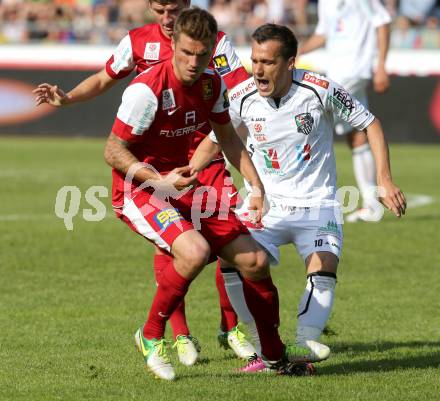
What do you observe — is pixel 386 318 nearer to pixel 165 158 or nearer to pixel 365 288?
pixel 365 288

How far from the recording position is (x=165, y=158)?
6.22 metres

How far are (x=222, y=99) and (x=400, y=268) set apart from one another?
439cm

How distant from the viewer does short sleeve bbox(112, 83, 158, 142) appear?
19.3 ft

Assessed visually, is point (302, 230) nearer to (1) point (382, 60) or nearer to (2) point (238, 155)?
(2) point (238, 155)

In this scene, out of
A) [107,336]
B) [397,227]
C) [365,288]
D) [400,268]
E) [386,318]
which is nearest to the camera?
[107,336]

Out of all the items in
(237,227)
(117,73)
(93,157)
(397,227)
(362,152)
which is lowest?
(93,157)

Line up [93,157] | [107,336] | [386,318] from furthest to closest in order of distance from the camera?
1. [93,157]
2. [386,318]
3. [107,336]

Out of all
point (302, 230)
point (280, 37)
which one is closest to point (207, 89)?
point (280, 37)

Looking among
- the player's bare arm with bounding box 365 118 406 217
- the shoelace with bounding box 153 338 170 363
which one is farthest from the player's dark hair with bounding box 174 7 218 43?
the shoelace with bounding box 153 338 170 363

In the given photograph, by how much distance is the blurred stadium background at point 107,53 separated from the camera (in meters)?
23.0

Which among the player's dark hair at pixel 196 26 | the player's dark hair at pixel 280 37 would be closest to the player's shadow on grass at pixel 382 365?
the player's dark hair at pixel 280 37

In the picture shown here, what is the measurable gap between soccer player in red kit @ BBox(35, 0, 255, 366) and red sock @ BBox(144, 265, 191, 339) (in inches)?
20.8

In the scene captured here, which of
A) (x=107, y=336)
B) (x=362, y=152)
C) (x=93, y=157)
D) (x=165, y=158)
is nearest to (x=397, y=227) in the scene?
(x=362, y=152)

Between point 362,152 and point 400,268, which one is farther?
point 362,152
